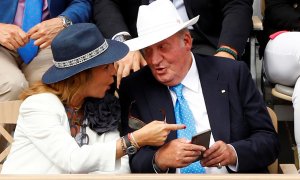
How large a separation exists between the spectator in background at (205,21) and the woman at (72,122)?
0.72 metres

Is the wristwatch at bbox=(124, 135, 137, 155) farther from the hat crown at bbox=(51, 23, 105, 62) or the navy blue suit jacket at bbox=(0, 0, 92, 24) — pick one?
the navy blue suit jacket at bbox=(0, 0, 92, 24)

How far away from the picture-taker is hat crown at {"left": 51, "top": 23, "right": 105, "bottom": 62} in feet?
6.85

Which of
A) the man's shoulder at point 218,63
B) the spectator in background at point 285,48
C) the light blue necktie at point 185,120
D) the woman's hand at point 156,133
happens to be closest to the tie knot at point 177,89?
the light blue necktie at point 185,120

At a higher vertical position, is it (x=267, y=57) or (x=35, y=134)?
(x=35, y=134)

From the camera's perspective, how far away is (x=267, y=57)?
301cm

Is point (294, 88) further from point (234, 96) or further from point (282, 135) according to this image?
point (282, 135)

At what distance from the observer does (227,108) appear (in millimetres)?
2285

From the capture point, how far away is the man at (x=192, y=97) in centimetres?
224

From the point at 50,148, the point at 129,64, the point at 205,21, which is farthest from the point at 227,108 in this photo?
the point at 205,21

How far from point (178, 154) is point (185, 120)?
1.05 ft

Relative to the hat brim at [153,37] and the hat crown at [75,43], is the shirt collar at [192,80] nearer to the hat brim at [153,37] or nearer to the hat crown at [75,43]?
the hat brim at [153,37]

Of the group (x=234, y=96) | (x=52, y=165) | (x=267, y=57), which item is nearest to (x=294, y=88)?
(x=267, y=57)

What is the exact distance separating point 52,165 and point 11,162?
176 mm

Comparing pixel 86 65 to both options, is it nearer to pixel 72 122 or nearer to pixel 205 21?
pixel 72 122
